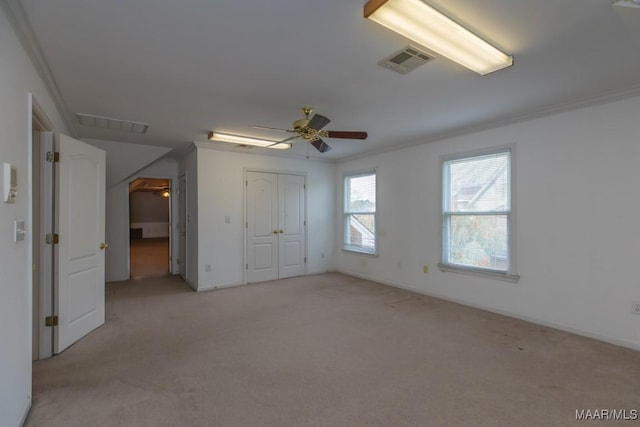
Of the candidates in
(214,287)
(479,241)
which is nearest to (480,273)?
(479,241)

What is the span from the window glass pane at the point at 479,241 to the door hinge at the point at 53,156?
4715mm

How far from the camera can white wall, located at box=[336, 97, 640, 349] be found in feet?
9.79

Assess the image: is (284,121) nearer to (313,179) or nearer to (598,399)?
(313,179)

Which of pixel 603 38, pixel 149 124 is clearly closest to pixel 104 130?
pixel 149 124

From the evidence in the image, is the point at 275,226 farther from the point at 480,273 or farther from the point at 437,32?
the point at 437,32

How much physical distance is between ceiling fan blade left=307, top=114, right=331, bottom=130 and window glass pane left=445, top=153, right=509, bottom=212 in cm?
243

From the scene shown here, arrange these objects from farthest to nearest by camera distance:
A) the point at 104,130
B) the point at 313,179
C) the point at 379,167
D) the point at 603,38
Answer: the point at 313,179, the point at 379,167, the point at 104,130, the point at 603,38

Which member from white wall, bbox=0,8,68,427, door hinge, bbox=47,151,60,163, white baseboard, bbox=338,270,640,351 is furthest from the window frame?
white wall, bbox=0,8,68,427

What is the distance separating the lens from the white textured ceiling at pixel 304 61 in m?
1.78

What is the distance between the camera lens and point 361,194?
6.10 metres

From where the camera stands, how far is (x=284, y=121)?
3.81m

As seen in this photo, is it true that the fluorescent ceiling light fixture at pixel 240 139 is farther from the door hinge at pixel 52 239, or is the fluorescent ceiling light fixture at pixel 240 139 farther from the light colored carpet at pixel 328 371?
the light colored carpet at pixel 328 371

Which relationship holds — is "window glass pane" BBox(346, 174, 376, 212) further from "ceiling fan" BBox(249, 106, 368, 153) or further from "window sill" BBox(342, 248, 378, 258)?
"ceiling fan" BBox(249, 106, 368, 153)

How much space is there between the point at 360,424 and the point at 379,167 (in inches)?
172
